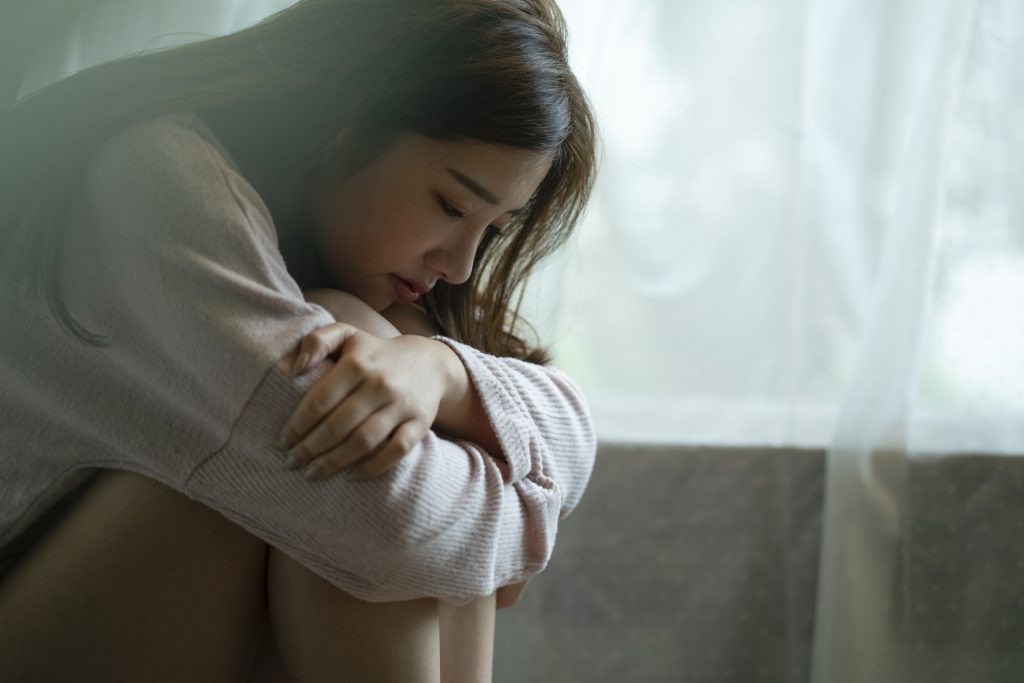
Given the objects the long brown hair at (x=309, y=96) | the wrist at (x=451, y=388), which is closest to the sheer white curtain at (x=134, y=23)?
the long brown hair at (x=309, y=96)

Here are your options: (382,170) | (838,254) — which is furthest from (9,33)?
(838,254)

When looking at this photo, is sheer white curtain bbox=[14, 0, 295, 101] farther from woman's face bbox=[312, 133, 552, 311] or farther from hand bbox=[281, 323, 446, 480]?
hand bbox=[281, 323, 446, 480]

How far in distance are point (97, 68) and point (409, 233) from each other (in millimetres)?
293

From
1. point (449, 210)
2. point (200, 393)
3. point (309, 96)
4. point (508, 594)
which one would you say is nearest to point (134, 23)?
point (309, 96)

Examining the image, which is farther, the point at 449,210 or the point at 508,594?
the point at 508,594

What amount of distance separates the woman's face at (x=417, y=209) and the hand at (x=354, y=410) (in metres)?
0.19

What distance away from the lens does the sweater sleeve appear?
0.67 meters

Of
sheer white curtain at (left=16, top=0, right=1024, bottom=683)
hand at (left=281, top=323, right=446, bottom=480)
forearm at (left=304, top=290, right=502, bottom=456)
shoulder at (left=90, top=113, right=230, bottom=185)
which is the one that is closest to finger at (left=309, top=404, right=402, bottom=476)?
hand at (left=281, top=323, right=446, bottom=480)

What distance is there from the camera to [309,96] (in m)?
0.85

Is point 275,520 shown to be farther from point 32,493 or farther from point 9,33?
point 9,33

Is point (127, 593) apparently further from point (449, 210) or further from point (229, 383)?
point (449, 210)

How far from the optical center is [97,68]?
0.83 m

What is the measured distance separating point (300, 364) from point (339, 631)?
20 centimetres

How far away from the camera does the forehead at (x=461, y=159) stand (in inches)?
33.4
